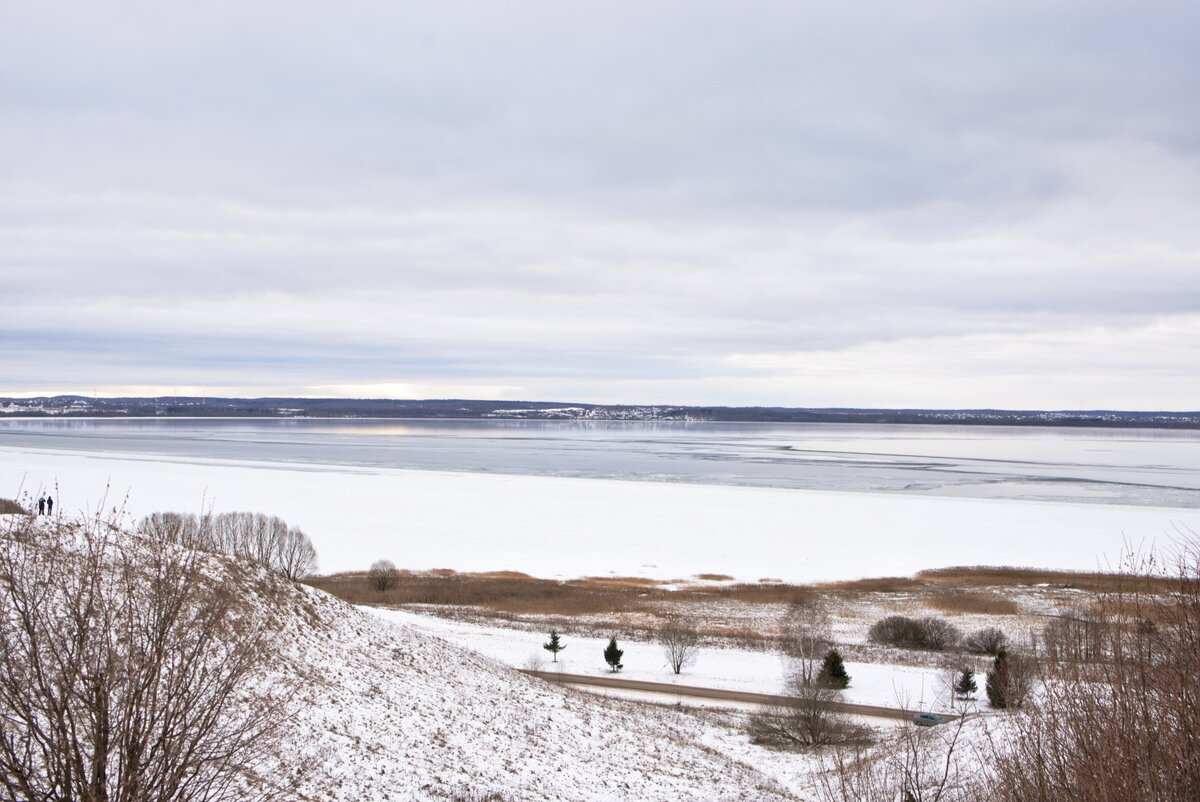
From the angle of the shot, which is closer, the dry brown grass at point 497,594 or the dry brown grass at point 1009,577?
the dry brown grass at point 497,594

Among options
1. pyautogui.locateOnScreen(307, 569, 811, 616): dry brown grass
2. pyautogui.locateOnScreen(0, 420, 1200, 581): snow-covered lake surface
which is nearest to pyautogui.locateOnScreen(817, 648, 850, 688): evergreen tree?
pyautogui.locateOnScreen(307, 569, 811, 616): dry brown grass

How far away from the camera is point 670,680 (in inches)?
1057

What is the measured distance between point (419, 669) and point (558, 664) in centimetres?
774

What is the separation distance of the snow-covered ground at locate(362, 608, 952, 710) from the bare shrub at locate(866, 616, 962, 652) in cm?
409

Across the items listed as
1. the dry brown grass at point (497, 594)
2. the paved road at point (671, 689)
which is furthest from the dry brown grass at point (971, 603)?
the paved road at point (671, 689)

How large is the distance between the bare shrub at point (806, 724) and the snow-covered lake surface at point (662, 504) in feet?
64.4

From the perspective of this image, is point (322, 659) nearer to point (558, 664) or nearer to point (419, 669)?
point (419, 669)

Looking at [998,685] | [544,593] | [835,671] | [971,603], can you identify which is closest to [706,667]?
[835,671]

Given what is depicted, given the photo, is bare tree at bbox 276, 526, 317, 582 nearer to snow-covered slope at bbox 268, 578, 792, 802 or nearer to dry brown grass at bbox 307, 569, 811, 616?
dry brown grass at bbox 307, 569, 811, 616

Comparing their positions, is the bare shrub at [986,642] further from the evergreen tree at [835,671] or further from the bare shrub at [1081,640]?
the evergreen tree at [835,671]

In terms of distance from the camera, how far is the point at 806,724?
2147 centimetres

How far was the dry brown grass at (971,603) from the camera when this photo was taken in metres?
38.5

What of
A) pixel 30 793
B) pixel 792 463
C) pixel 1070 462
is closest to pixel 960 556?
pixel 30 793

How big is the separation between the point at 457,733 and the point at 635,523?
146 feet
